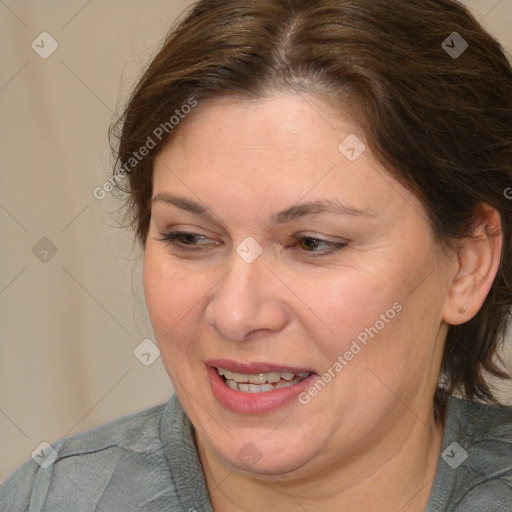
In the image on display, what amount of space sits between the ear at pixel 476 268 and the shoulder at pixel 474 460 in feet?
0.61

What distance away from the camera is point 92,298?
7.94ft

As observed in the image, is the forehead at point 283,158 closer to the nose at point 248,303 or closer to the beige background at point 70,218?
the nose at point 248,303

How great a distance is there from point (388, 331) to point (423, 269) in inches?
3.8

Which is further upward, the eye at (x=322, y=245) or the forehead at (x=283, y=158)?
the forehead at (x=283, y=158)

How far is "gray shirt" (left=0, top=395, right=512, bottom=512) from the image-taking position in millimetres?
1437

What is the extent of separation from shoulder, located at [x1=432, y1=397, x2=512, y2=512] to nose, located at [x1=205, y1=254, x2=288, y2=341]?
38 centimetres

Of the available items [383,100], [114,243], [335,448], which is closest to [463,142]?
[383,100]

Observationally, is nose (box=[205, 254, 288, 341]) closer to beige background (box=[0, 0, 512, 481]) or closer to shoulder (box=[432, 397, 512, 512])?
shoulder (box=[432, 397, 512, 512])

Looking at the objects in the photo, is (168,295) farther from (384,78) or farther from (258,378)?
(384,78)

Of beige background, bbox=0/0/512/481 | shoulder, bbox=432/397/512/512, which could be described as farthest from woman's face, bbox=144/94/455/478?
beige background, bbox=0/0/512/481

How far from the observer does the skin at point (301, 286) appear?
1229 mm

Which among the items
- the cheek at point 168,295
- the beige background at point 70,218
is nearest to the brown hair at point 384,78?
the cheek at point 168,295

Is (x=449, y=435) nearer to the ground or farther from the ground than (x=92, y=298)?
nearer to the ground

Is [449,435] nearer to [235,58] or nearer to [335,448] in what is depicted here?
[335,448]
